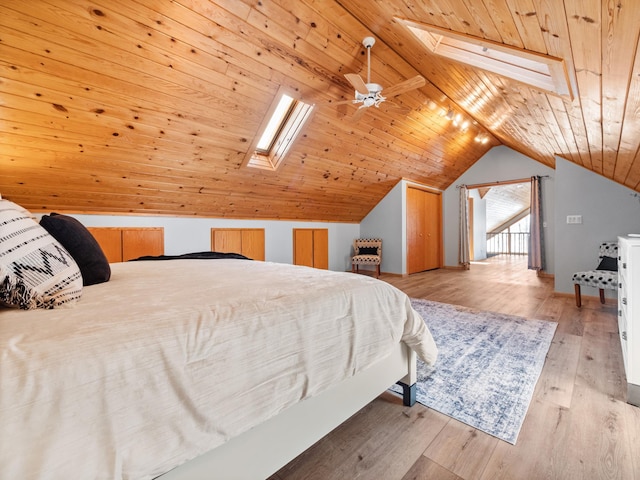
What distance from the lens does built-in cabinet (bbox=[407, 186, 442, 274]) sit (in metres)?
5.84

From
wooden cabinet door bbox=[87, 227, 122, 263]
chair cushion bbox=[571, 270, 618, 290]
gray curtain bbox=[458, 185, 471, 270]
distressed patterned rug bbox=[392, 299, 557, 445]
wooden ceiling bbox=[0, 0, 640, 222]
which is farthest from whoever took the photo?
gray curtain bbox=[458, 185, 471, 270]

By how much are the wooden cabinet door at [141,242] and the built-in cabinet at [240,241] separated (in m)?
0.72

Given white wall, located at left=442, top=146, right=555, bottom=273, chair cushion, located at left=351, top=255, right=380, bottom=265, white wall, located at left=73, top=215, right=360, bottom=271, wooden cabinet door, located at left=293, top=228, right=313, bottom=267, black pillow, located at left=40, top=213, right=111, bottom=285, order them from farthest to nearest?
chair cushion, located at left=351, top=255, right=380, bottom=265
white wall, located at left=442, top=146, right=555, bottom=273
wooden cabinet door, located at left=293, top=228, right=313, bottom=267
white wall, located at left=73, top=215, right=360, bottom=271
black pillow, located at left=40, top=213, right=111, bottom=285

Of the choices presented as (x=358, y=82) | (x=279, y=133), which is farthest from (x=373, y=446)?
(x=279, y=133)

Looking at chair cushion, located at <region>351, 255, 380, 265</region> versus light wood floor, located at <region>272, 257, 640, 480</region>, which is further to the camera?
chair cushion, located at <region>351, 255, 380, 265</region>

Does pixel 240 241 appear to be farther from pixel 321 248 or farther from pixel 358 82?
pixel 358 82

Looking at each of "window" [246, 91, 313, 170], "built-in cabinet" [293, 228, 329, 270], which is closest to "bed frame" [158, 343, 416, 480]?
"window" [246, 91, 313, 170]

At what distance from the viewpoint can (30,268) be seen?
0.91m

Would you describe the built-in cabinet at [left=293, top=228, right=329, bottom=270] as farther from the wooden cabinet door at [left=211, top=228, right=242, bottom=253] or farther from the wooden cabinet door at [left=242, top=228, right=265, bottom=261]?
the wooden cabinet door at [left=211, top=228, right=242, bottom=253]

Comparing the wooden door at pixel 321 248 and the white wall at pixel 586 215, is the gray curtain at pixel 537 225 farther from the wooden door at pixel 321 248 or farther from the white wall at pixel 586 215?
Answer: the wooden door at pixel 321 248

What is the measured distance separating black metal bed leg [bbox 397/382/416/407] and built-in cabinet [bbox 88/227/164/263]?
136 inches

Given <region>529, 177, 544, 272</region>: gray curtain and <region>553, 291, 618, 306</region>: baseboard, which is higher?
<region>529, 177, 544, 272</region>: gray curtain

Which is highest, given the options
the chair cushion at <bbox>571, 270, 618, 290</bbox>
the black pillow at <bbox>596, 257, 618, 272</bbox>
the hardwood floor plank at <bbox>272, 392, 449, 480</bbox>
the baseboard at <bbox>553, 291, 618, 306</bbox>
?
the black pillow at <bbox>596, 257, 618, 272</bbox>

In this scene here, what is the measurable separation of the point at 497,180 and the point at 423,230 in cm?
174
